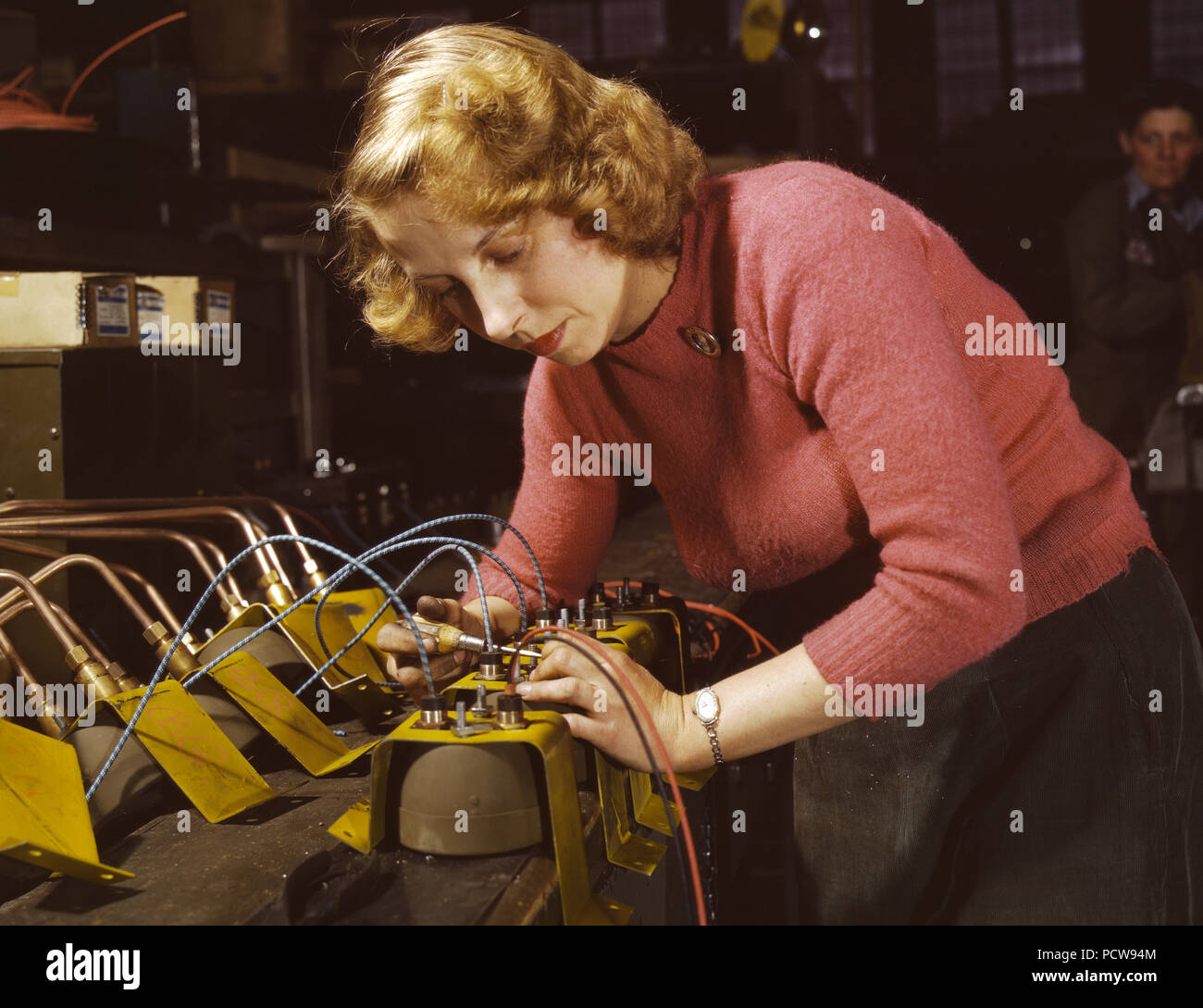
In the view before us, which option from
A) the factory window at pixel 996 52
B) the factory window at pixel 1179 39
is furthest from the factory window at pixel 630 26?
the factory window at pixel 1179 39

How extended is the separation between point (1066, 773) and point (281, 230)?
286cm

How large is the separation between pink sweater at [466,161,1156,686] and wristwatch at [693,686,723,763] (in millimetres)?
87

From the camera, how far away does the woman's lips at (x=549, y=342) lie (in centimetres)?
101

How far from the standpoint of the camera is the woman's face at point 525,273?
95cm

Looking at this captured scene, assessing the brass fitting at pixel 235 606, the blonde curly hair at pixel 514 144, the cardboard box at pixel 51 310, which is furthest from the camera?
the cardboard box at pixel 51 310

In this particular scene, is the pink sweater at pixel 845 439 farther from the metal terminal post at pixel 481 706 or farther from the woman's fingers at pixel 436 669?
the metal terminal post at pixel 481 706

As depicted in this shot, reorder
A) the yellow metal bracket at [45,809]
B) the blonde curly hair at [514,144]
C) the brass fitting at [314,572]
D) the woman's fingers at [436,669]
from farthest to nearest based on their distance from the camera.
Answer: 1. the brass fitting at [314,572]
2. the woman's fingers at [436,669]
3. the blonde curly hair at [514,144]
4. the yellow metal bracket at [45,809]

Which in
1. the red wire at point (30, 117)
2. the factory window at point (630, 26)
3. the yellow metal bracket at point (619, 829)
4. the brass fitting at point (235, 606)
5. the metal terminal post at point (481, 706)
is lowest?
the yellow metal bracket at point (619, 829)

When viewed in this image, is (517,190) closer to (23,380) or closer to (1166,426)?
(23,380)

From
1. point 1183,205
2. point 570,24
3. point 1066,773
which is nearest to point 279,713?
point 1066,773

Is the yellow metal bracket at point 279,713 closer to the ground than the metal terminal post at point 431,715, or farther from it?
closer to the ground

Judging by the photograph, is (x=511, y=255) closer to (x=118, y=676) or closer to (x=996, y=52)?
(x=118, y=676)

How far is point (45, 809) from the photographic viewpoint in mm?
881

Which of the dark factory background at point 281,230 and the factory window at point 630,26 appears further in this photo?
the factory window at point 630,26
